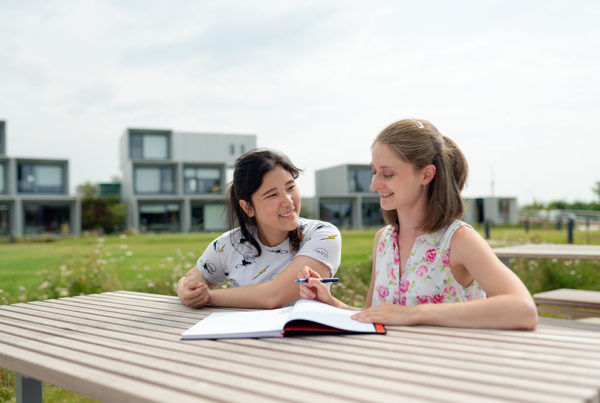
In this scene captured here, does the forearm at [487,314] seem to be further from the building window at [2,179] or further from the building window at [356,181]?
the building window at [356,181]

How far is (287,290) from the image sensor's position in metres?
2.01

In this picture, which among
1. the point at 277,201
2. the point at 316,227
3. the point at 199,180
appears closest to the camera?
the point at 277,201

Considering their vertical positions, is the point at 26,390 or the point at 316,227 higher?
the point at 316,227

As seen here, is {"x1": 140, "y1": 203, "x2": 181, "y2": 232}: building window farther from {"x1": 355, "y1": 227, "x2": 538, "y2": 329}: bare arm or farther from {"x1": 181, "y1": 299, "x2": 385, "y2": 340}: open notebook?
{"x1": 355, "y1": 227, "x2": 538, "y2": 329}: bare arm

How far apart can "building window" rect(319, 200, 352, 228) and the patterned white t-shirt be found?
36.1m

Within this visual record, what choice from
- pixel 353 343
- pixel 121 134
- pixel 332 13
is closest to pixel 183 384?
pixel 353 343

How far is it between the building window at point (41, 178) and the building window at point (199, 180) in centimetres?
838

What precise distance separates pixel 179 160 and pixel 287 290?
1431 inches

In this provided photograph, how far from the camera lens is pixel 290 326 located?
1.44 m

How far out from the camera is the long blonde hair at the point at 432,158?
1954 mm

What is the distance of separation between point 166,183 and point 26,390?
35.0 meters

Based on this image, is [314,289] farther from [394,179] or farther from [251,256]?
[251,256]

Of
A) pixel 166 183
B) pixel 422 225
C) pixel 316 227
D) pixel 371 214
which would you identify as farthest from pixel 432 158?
pixel 371 214

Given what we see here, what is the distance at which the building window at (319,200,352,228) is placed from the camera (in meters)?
38.8
